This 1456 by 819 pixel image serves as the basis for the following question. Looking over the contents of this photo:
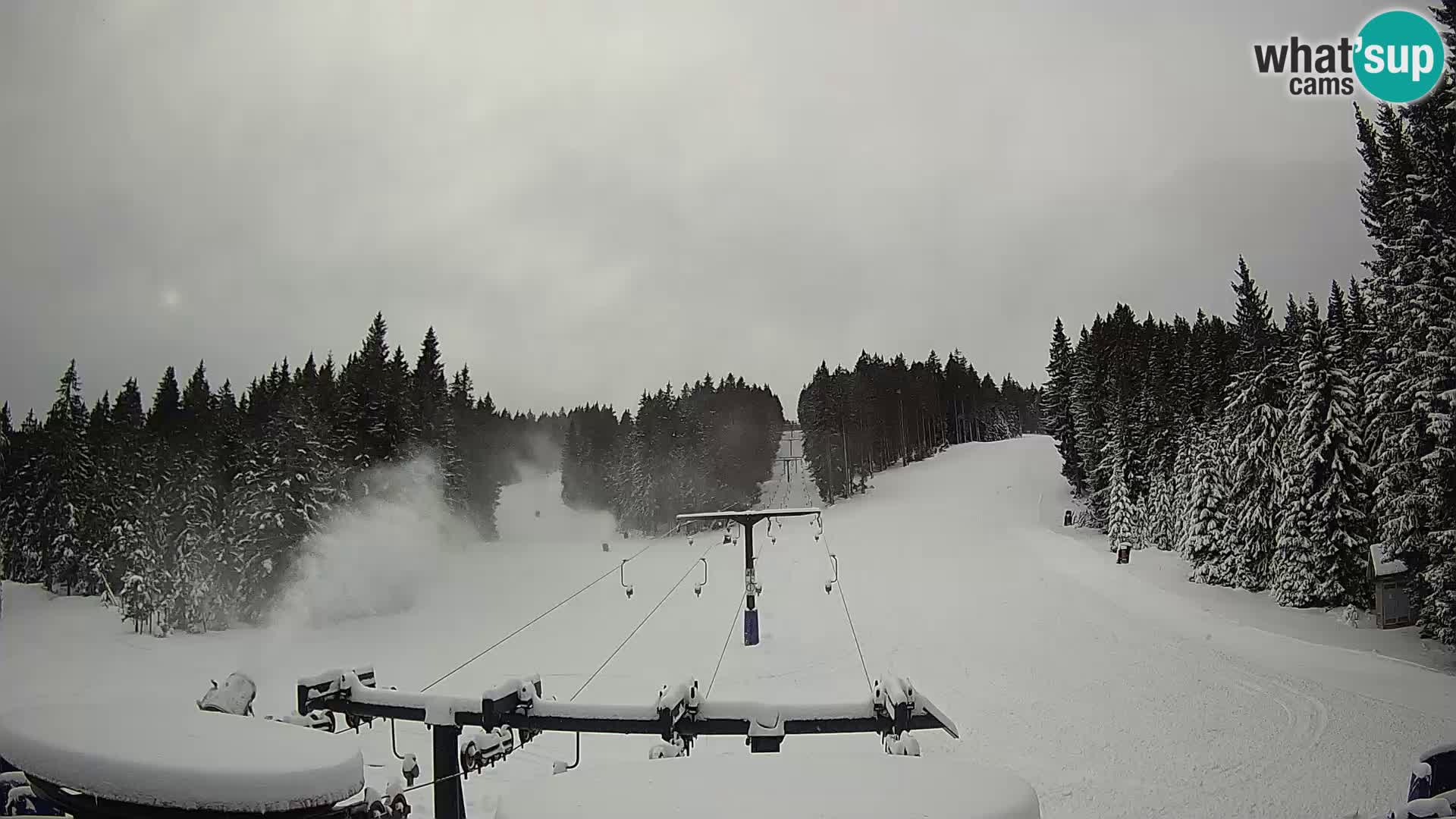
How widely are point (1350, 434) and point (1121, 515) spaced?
21007 mm

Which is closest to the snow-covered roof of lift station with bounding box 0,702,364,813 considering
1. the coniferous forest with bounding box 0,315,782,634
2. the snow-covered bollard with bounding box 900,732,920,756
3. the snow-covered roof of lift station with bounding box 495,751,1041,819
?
the snow-covered roof of lift station with bounding box 495,751,1041,819

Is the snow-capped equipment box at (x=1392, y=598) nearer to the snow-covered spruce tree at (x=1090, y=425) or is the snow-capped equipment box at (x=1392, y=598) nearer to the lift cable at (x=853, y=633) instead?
the lift cable at (x=853, y=633)

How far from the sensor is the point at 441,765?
617cm

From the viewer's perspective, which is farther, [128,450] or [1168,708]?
[128,450]

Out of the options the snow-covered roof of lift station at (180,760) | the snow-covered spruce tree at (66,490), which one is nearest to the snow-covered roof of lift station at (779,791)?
the snow-covered roof of lift station at (180,760)

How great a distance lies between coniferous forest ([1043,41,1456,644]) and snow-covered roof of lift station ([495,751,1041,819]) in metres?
20.1

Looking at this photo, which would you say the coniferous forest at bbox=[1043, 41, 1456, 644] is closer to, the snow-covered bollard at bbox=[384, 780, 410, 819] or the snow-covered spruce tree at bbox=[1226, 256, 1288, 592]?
the snow-covered spruce tree at bbox=[1226, 256, 1288, 592]

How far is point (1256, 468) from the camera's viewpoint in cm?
2672

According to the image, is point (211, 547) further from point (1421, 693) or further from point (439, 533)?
point (1421, 693)

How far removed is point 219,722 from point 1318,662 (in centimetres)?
2496

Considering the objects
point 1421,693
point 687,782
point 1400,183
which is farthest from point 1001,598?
point 687,782

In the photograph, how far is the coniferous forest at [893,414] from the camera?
236ft

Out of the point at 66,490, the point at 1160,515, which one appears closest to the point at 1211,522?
the point at 1160,515

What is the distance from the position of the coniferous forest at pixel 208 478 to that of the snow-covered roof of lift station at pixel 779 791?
86.7 ft
